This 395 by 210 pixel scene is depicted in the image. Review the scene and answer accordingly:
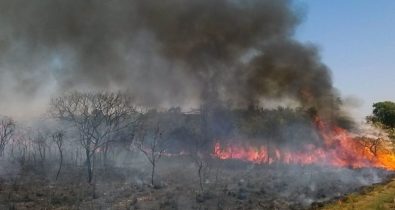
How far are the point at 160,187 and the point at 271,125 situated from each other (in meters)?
44.2

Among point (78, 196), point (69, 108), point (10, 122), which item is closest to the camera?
point (78, 196)

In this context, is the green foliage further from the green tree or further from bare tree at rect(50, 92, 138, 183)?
bare tree at rect(50, 92, 138, 183)

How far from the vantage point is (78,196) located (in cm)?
3531

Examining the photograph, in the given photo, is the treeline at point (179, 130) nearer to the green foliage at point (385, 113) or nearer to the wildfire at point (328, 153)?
the wildfire at point (328, 153)

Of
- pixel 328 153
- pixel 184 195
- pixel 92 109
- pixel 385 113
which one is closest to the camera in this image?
pixel 184 195

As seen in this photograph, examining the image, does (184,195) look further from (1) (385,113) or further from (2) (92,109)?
(1) (385,113)

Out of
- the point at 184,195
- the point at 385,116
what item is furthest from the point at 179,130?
the point at 184,195

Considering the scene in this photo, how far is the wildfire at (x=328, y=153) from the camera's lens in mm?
63781

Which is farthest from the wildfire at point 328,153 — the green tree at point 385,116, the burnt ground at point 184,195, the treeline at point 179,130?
the burnt ground at point 184,195

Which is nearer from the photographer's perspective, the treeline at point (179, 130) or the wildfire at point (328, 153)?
the wildfire at point (328, 153)

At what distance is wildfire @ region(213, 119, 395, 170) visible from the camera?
63781mm

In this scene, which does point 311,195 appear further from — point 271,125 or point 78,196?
point 271,125

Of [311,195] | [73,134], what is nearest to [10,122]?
[73,134]

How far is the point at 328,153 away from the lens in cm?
6850
